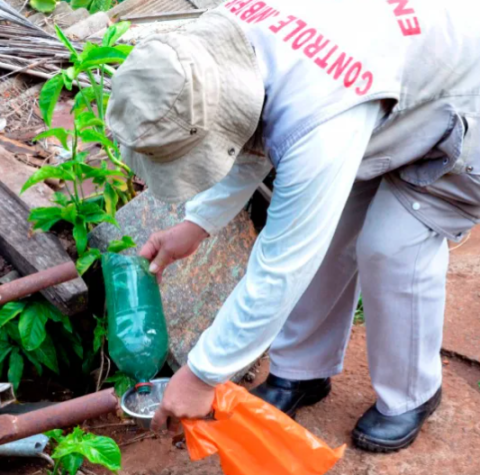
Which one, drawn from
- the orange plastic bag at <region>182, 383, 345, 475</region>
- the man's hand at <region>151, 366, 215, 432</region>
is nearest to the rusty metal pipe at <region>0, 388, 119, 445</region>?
the man's hand at <region>151, 366, 215, 432</region>

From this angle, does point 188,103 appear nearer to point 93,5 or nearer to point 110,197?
point 110,197

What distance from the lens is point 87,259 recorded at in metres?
2.93

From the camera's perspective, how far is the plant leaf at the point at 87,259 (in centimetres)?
290

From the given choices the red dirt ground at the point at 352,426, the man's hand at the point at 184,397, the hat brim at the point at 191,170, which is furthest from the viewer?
the red dirt ground at the point at 352,426

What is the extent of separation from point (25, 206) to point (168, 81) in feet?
5.22

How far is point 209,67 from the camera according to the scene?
5.78 feet

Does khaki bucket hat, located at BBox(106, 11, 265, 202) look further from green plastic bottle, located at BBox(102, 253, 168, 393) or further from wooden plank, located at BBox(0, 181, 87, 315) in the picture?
wooden plank, located at BBox(0, 181, 87, 315)

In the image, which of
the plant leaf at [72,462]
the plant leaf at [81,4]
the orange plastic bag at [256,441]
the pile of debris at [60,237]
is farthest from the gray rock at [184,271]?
the plant leaf at [81,4]

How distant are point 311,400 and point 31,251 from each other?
1.20 m

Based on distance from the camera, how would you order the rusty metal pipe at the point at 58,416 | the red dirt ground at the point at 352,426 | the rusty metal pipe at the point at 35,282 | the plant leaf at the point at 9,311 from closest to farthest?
the rusty metal pipe at the point at 58,416, the rusty metal pipe at the point at 35,282, the red dirt ground at the point at 352,426, the plant leaf at the point at 9,311

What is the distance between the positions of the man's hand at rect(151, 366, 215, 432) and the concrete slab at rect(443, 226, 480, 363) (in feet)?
5.22

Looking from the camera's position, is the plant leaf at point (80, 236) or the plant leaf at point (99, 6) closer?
the plant leaf at point (80, 236)

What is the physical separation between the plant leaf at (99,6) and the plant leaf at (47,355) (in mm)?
3293

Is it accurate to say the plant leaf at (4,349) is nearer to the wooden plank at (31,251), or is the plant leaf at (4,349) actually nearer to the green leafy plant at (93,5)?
the wooden plank at (31,251)
